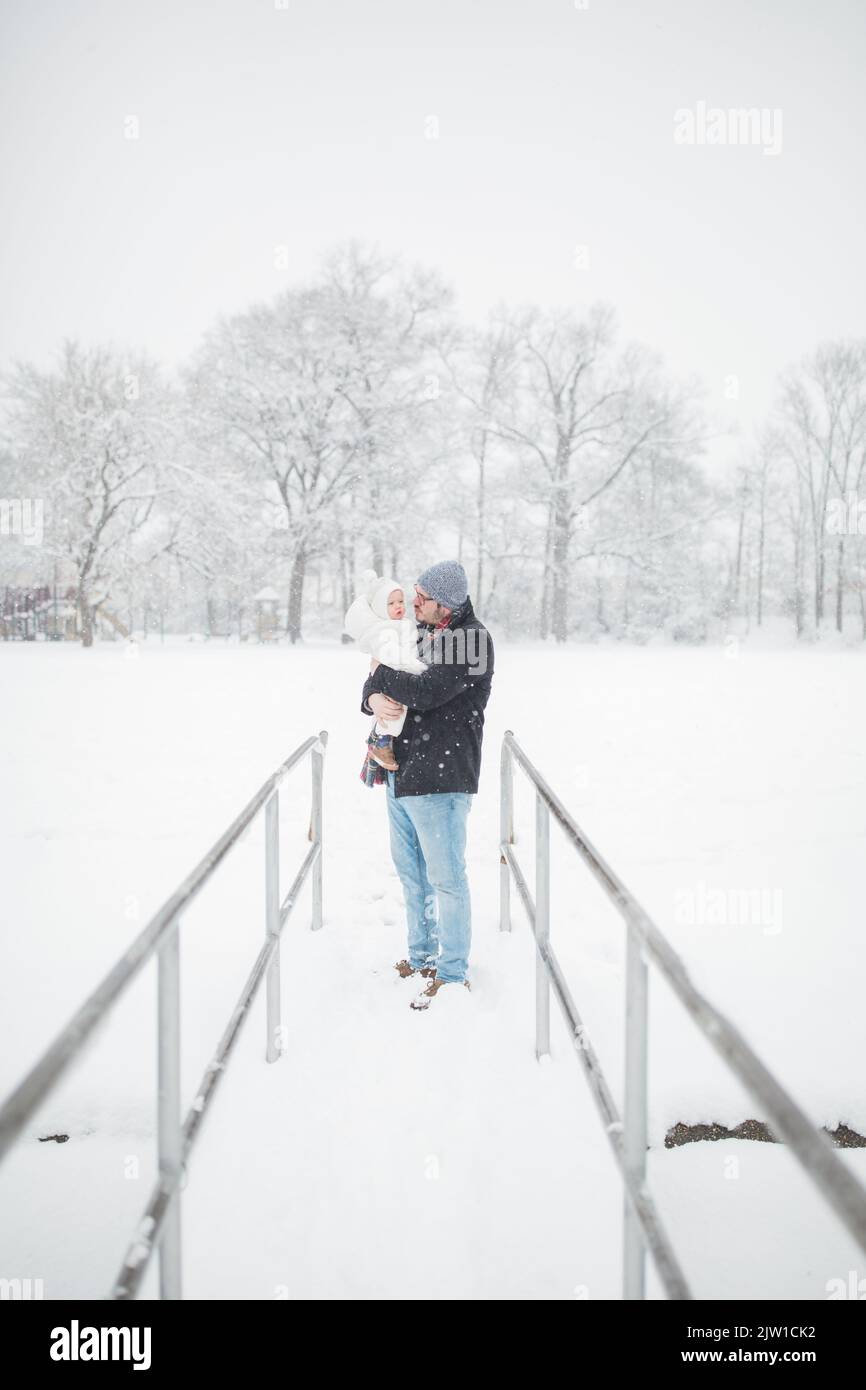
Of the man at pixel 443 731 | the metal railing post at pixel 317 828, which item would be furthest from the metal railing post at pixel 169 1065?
the metal railing post at pixel 317 828

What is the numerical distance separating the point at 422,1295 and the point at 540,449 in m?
30.5

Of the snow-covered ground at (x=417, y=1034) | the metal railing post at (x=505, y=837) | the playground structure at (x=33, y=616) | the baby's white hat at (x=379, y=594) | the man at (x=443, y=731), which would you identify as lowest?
the snow-covered ground at (x=417, y=1034)

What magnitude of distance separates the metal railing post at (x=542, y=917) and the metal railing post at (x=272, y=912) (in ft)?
3.26

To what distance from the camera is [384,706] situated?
10.1 feet

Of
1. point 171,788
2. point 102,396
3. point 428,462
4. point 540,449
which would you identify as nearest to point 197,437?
point 102,396

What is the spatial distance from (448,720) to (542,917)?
0.88 m

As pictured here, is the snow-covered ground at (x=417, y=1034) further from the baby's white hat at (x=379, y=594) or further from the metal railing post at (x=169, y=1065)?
the baby's white hat at (x=379, y=594)

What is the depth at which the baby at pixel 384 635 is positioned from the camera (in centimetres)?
308

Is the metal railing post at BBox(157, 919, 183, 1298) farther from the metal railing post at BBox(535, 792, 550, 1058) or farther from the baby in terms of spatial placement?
the baby

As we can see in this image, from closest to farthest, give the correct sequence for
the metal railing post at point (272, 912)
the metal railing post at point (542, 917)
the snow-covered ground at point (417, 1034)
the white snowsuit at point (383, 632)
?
the snow-covered ground at point (417, 1034), the metal railing post at point (542, 917), the metal railing post at point (272, 912), the white snowsuit at point (383, 632)

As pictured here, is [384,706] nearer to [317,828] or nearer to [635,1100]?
[317,828]

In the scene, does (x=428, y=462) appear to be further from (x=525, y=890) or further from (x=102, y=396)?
(x=525, y=890)

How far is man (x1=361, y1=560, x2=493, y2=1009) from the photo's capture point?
9.73 ft
